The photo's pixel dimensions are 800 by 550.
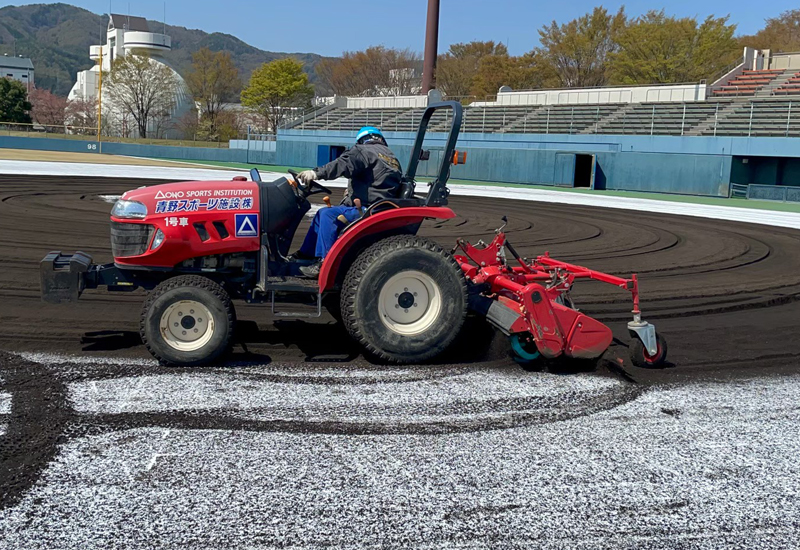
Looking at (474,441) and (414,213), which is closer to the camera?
(474,441)

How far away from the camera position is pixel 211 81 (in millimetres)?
78312

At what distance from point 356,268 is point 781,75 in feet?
122

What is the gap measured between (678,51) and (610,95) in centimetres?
1535

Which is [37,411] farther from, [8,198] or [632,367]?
[8,198]

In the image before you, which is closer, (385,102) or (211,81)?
(385,102)

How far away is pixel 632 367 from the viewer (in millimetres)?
5652

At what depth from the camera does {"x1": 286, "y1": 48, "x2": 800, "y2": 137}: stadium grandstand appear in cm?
3075

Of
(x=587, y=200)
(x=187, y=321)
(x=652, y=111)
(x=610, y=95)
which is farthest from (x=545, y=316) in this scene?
(x=610, y=95)

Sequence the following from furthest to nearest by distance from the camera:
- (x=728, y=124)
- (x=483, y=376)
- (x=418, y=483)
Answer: (x=728, y=124), (x=483, y=376), (x=418, y=483)

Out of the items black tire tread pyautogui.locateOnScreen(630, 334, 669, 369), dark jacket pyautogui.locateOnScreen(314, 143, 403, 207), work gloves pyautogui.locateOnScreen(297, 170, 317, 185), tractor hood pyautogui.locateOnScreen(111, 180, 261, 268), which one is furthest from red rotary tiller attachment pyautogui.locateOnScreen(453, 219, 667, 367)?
tractor hood pyautogui.locateOnScreen(111, 180, 261, 268)

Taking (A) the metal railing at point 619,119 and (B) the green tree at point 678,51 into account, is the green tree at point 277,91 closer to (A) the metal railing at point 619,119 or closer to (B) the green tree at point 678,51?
(A) the metal railing at point 619,119

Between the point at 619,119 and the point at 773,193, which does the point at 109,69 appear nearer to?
the point at 619,119

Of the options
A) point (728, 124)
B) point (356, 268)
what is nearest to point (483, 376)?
point (356, 268)

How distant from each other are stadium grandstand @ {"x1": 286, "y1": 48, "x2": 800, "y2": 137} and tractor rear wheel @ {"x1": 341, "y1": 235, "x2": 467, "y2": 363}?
26604 millimetres
